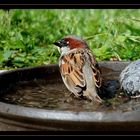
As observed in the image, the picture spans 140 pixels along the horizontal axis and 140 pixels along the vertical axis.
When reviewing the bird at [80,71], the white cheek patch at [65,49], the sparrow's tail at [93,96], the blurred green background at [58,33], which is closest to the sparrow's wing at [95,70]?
the bird at [80,71]

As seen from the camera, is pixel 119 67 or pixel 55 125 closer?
pixel 55 125

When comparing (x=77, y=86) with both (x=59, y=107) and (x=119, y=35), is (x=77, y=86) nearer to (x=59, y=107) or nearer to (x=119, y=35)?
(x=59, y=107)

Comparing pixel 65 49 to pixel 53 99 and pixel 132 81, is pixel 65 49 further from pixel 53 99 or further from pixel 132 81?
pixel 132 81

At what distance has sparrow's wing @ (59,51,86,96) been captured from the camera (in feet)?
15.3

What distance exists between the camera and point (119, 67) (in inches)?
210

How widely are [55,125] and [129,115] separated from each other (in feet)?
1.39

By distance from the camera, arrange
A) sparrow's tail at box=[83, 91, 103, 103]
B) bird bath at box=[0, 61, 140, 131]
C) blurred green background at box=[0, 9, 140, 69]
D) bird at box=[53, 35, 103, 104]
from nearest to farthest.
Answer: bird bath at box=[0, 61, 140, 131] → sparrow's tail at box=[83, 91, 103, 103] → bird at box=[53, 35, 103, 104] → blurred green background at box=[0, 9, 140, 69]

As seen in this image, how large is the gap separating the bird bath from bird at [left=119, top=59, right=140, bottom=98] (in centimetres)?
7

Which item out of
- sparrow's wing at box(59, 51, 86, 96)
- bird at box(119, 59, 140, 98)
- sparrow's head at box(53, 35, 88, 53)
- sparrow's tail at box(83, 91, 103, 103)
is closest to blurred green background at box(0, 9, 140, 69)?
sparrow's head at box(53, 35, 88, 53)

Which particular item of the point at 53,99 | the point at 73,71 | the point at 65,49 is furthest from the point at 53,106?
the point at 65,49

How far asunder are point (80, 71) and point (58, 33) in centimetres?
Result: 328

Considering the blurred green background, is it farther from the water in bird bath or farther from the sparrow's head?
the water in bird bath

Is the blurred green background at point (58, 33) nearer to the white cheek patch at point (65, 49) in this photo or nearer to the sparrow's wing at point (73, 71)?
the white cheek patch at point (65, 49)
